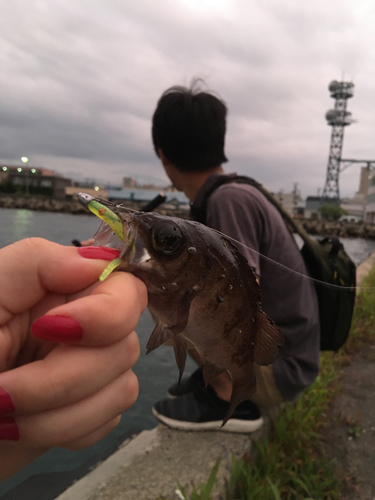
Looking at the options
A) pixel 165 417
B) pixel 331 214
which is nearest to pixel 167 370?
pixel 165 417

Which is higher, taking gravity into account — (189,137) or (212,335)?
(189,137)

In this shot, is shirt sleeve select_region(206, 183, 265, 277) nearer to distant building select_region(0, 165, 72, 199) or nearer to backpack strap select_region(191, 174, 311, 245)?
backpack strap select_region(191, 174, 311, 245)

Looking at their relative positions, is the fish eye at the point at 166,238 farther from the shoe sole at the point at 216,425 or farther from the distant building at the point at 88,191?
the shoe sole at the point at 216,425

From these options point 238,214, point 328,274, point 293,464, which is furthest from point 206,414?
point 238,214

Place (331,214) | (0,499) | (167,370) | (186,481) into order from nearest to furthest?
1. (0,499)
2. (186,481)
3. (167,370)
4. (331,214)

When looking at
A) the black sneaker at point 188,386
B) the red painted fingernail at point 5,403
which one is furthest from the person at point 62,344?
the black sneaker at point 188,386

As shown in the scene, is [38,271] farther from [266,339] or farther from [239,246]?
[239,246]

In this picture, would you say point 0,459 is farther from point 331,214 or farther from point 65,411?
point 331,214
